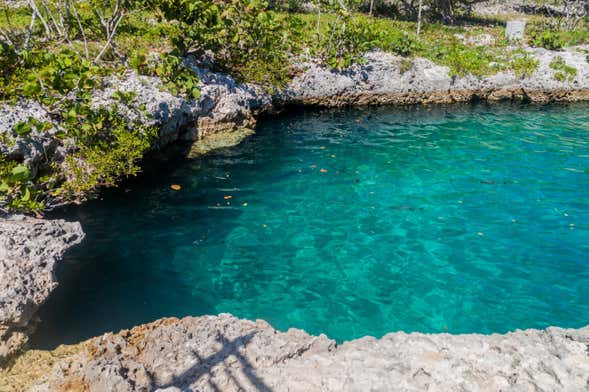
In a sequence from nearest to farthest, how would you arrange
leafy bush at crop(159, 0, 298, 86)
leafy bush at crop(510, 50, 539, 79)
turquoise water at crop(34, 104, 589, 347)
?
turquoise water at crop(34, 104, 589, 347) → leafy bush at crop(159, 0, 298, 86) → leafy bush at crop(510, 50, 539, 79)

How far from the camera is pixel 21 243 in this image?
19.9 feet

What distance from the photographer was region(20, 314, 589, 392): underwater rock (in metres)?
4.37

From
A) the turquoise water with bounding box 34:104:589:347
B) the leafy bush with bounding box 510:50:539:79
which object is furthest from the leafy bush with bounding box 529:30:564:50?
the turquoise water with bounding box 34:104:589:347

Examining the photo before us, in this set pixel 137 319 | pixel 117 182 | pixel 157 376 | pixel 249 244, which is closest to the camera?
pixel 157 376

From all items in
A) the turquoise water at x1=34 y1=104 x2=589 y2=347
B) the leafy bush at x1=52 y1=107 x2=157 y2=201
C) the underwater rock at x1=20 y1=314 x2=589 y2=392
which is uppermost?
the leafy bush at x1=52 y1=107 x2=157 y2=201

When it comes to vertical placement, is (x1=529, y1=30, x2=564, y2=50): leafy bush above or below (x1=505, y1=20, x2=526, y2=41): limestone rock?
below

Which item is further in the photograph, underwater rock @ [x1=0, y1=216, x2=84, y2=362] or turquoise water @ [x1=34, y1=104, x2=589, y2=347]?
turquoise water @ [x1=34, y1=104, x2=589, y2=347]

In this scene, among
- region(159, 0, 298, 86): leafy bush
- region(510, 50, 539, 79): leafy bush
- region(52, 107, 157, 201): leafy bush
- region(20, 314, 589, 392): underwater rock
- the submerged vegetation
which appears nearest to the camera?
region(20, 314, 589, 392): underwater rock

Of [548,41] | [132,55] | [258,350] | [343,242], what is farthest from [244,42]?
[548,41]

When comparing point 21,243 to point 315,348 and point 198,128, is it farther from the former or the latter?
point 198,128

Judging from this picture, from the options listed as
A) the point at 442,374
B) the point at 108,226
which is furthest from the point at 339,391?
the point at 108,226

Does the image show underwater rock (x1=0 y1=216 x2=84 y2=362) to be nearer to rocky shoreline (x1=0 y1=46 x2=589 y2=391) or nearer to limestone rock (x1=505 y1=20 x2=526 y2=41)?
rocky shoreline (x1=0 y1=46 x2=589 y2=391)

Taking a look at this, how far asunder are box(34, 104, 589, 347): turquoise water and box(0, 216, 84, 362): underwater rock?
631 millimetres

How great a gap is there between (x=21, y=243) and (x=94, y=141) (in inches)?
162
